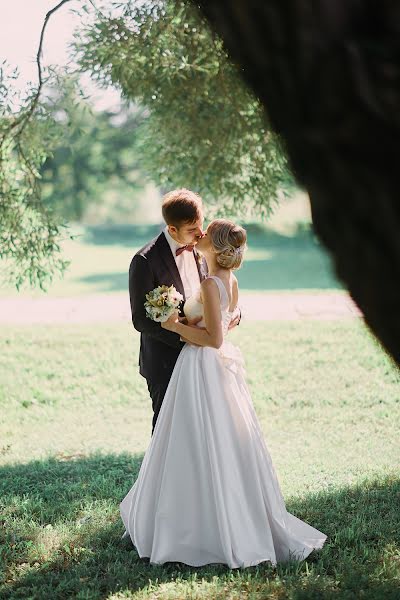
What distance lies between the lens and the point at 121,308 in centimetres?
1662

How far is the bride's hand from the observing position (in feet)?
14.4

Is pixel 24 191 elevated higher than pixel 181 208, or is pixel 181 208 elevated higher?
pixel 24 191

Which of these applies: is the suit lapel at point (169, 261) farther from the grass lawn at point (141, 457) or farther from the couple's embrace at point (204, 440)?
the grass lawn at point (141, 457)

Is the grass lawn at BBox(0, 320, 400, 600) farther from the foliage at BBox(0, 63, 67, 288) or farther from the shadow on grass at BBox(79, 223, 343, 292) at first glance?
the shadow on grass at BBox(79, 223, 343, 292)

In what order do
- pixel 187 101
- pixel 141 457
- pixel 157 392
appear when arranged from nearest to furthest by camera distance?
pixel 157 392 → pixel 141 457 → pixel 187 101

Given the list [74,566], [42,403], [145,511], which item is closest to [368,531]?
[145,511]

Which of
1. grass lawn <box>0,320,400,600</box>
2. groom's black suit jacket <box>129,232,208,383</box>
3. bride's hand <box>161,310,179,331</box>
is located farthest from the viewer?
groom's black suit jacket <box>129,232,208,383</box>

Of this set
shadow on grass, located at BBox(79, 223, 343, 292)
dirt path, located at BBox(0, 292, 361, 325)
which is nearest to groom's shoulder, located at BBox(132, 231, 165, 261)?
shadow on grass, located at BBox(79, 223, 343, 292)

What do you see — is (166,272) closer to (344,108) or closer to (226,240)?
(226,240)

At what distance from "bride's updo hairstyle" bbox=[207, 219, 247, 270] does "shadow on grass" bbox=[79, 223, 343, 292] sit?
7625 millimetres

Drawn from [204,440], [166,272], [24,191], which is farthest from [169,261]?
[24,191]

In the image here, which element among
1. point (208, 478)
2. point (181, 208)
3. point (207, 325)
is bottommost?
point (208, 478)

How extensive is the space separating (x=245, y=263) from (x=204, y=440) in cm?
2395

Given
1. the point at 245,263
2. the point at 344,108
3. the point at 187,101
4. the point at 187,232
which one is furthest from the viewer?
the point at 245,263
